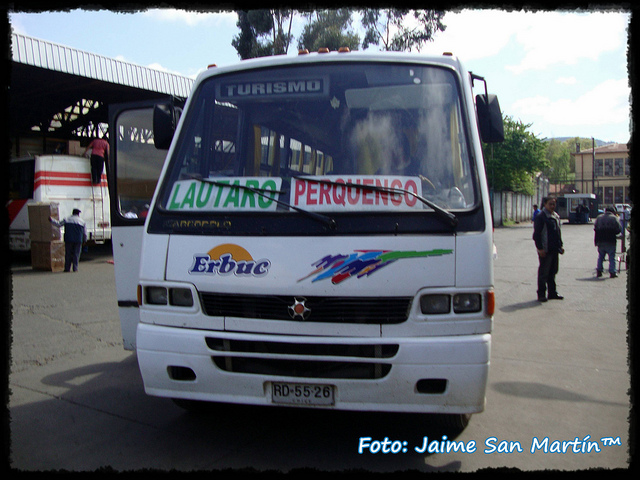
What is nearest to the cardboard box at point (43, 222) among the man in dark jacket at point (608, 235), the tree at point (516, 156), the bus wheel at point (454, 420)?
the bus wheel at point (454, 420)

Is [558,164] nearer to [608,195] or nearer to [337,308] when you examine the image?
[608,195]

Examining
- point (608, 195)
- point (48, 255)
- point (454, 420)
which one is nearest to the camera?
point (454, 420)

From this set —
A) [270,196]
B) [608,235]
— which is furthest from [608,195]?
[270,196]

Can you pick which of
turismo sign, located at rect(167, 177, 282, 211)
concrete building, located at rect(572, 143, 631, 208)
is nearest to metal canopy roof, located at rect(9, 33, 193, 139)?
turismo sign, located at rect(167, 177, 282, 211)

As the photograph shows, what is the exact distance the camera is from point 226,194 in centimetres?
378

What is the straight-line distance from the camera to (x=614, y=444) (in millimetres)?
4047

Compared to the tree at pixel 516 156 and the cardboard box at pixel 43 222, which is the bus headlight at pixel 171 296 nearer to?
the cardboard box at pixel 43 222

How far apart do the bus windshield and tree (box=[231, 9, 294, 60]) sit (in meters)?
29.3

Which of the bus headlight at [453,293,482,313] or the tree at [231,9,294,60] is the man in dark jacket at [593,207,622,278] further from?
the tree at [231,9,294,60]

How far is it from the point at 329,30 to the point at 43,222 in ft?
73.7

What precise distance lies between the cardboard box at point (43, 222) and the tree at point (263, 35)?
791 inches

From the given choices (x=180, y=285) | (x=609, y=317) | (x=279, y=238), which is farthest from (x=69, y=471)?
(x=609, y=317)

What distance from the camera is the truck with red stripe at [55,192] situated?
1540 cm

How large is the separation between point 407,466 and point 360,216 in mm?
1540
